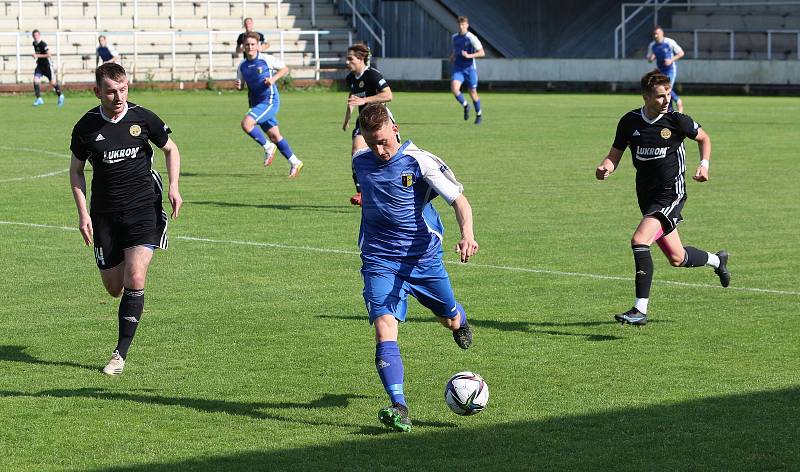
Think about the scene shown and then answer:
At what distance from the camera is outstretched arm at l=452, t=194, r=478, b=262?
754 centimetres

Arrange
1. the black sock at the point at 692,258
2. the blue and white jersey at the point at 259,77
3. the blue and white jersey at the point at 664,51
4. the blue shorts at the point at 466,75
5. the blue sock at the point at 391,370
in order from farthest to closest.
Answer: the blue and white jersey at the point at 664,51, the blue shorts at the point at 466,75, the blue and white jersey at the point at 259,77, the black sock at the point at 692,258, the blue sock at the point at 391,370

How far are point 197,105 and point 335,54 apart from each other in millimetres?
12922

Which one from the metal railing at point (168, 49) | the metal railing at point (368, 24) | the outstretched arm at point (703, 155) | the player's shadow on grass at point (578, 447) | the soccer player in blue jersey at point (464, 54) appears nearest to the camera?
the player's shadow on grass at point (578, 447)

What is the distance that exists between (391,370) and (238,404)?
115 cm

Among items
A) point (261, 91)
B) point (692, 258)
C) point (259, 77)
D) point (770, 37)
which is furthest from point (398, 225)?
point (770, 37)

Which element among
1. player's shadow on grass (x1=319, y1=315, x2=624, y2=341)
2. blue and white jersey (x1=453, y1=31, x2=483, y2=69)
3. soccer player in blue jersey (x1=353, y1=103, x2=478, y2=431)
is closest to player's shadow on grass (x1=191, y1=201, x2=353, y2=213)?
player's shadow on grass (x1=319, y1=315, x2=624, y2=341)

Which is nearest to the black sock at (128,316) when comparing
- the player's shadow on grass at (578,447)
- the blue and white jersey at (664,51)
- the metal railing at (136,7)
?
the player's shadow on grass at (578,447)

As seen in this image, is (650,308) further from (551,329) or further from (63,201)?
(63,201)

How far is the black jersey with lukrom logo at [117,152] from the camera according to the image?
8.94 m

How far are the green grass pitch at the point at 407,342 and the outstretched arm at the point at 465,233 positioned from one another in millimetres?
Result: 965

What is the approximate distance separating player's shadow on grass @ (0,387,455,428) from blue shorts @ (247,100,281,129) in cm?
1331

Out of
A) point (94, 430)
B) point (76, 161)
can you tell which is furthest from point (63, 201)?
point (94, 430)

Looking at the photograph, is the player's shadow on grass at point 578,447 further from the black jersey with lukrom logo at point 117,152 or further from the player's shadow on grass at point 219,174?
the player's shadow on grass at point 219,174

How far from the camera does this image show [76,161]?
9047mm
